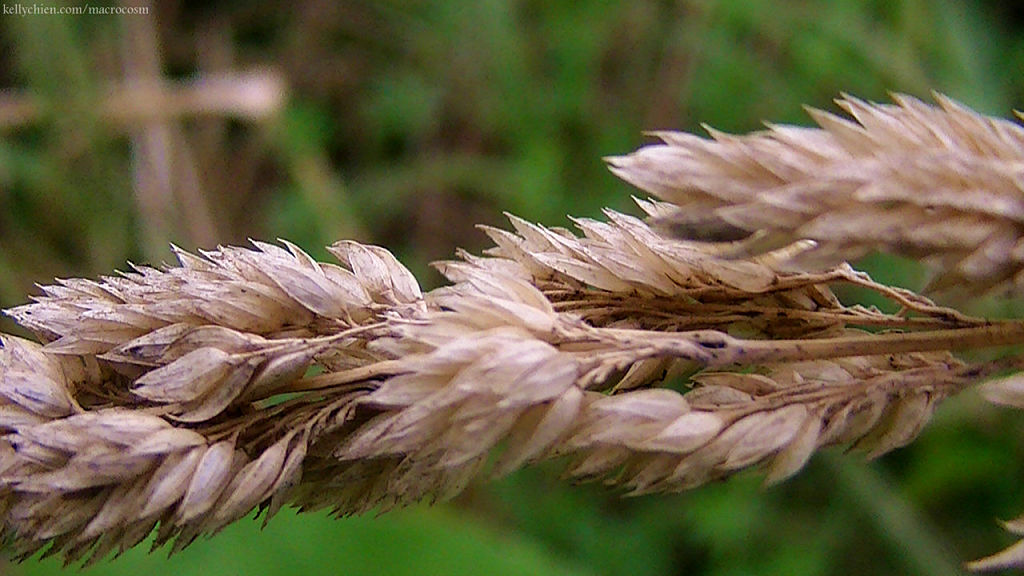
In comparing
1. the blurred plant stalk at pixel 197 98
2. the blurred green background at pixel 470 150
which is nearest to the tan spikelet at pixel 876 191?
the blurred green background at pixel 470 150

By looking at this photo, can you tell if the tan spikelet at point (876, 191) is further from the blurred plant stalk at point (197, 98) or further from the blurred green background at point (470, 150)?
the blurred plant stalk at point (197, 98)

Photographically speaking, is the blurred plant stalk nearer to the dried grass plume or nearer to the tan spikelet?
the dried grass plume

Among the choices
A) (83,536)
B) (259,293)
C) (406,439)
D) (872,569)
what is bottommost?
(872,569)

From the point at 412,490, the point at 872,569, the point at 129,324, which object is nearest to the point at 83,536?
the point at 129,324

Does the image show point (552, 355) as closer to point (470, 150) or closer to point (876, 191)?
point (876, 191)

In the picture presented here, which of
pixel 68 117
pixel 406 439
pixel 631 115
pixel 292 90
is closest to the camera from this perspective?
pixel 406 439

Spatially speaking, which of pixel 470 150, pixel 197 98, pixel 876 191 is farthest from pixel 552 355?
pixel 197 98

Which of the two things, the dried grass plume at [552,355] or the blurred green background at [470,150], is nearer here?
the dried grass plume at [552,355]

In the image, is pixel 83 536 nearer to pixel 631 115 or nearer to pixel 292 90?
pixel 631 115
